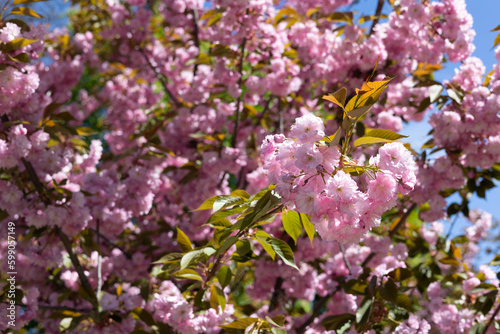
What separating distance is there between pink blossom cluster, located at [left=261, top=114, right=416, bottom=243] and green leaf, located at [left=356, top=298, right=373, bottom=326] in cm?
83

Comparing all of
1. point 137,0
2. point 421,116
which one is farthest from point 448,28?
point 137,0

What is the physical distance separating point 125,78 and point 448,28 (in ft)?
11.3

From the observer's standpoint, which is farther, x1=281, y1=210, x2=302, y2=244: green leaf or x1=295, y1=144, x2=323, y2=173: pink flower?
x1=281, y1=210, x2=302, y2=244: green leaf

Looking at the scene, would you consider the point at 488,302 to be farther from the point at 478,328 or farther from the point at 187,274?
the point at 187,274

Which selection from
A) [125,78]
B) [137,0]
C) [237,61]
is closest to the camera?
[237,61]

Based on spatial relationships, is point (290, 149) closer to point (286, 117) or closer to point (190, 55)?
point (286, 117)

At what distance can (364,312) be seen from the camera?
205cm

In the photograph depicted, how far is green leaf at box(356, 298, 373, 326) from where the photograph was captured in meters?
2.02

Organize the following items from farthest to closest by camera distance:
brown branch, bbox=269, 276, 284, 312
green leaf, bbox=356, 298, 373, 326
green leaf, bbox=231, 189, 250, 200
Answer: brown branch, bbox=269, 276, 284, 312, green leaf, bbox=356, 298, 373, 326, green leaf, bbox=231, 189, 250, 200

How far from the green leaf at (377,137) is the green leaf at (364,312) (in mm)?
1027

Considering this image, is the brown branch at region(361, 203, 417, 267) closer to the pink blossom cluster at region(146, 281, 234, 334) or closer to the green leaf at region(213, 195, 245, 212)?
the pink blossom cluster at region(146, 281, 234, 334)

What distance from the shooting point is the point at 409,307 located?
79.5 inches

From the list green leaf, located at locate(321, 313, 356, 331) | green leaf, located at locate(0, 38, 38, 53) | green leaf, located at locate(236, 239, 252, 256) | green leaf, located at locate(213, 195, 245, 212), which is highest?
green leaf, located at locate(0, 38, 38, 53)

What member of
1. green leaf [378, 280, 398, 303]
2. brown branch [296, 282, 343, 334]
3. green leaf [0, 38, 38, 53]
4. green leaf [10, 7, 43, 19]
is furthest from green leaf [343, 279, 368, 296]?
green leaf [10, 7, 43, 19]
